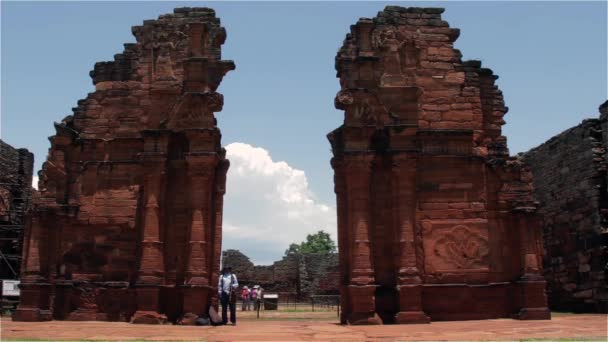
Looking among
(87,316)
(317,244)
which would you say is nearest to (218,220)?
(87,316)

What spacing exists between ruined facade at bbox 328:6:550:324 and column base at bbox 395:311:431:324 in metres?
0.02

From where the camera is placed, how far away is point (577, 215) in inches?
826

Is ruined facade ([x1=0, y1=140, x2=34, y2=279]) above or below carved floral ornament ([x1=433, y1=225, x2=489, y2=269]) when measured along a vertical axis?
above

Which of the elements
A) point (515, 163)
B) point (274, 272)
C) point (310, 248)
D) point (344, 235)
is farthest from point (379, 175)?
point (310, 248)

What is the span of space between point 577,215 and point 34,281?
56.5ft

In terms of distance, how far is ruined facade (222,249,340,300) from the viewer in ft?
125

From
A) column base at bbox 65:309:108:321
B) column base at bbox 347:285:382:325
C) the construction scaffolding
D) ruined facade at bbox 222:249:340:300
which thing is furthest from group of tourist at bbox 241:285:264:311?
column base at bbox 347:285:382:325

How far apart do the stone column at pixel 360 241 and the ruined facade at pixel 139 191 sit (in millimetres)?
3224

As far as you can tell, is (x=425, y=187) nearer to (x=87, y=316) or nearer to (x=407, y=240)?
(x=407, y=240)

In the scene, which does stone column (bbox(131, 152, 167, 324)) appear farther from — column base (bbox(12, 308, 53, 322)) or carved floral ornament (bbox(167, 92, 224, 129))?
column base (bbox(12, 308, 53, 322))

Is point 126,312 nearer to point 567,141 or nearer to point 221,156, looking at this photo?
point 221,156

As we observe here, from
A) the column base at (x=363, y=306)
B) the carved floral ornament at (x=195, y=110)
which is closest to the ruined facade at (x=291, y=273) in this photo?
the column base at (x=363, y=306)

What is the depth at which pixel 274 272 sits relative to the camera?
39094 mm

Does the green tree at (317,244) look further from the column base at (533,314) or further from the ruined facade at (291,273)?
the column base at (533,314)
